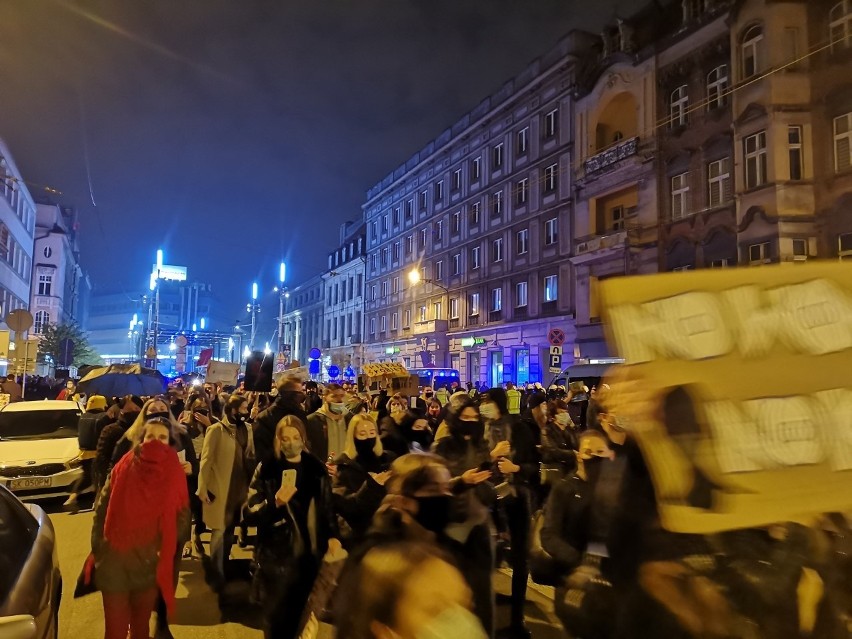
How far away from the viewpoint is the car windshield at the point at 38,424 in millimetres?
11375

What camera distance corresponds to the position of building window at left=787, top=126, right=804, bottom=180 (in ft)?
69.5

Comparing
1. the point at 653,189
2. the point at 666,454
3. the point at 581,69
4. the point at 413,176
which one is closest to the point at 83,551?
the point at 666,454

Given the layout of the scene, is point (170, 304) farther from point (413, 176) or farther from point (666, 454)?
point (666, 454)

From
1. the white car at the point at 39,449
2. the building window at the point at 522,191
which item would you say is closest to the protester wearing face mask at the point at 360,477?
the white car at the point at 39,449

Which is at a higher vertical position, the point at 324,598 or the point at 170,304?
Result: the point at 170,304

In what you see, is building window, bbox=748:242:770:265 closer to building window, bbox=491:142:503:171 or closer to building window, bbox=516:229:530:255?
building window, bbox=516:229:530:255

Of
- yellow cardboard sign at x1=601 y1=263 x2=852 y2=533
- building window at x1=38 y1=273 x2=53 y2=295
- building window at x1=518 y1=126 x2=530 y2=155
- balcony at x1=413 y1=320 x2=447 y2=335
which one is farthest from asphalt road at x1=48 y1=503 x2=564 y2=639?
building window at x1=38 y1=273 x2=53 y2=295

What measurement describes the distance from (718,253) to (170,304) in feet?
429

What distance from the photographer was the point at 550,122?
109ft

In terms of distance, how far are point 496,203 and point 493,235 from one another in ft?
6.52

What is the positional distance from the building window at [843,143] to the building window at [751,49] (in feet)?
11.3

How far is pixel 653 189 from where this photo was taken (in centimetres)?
2684

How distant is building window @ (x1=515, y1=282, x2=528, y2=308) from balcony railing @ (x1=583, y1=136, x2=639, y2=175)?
7.91 metres

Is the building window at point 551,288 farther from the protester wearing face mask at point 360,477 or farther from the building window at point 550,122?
the protester wearing face mask at point 360,477
